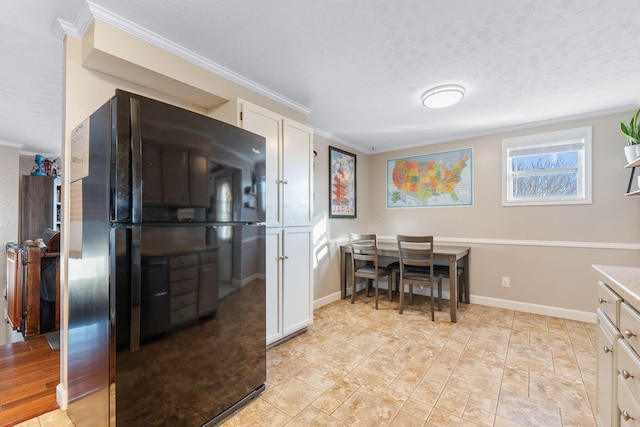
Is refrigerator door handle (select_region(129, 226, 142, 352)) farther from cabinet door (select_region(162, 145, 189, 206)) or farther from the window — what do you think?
the window

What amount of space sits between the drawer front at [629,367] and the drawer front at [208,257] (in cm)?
176

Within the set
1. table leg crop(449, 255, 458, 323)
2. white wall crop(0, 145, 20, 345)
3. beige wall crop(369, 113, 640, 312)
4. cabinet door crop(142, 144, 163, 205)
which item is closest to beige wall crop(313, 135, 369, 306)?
beige wall crop(369, 113, 640, 312)

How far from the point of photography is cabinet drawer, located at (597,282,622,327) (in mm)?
1204

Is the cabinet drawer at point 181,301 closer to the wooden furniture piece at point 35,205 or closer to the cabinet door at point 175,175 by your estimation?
the cabinet door at point 175,175

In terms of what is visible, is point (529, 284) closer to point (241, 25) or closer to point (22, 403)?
point (241, 25)

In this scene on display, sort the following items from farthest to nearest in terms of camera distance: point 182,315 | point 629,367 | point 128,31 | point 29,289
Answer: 1. point 29,289
2. point 128,31
3. point 182,315
4. point 629,367

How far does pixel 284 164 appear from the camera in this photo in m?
2.60

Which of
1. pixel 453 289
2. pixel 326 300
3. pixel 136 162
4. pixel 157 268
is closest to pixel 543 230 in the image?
pixel 453 289

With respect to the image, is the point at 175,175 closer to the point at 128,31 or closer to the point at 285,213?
the point at 128,31

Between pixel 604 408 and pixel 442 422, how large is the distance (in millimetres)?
Result: 753

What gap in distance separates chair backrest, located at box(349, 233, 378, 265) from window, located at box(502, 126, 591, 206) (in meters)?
1.73

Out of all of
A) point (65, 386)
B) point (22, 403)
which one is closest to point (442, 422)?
point (65, 386)

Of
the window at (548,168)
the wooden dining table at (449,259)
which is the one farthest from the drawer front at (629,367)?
the window at (548,168)

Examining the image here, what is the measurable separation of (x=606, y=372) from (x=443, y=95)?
7.16 feet
